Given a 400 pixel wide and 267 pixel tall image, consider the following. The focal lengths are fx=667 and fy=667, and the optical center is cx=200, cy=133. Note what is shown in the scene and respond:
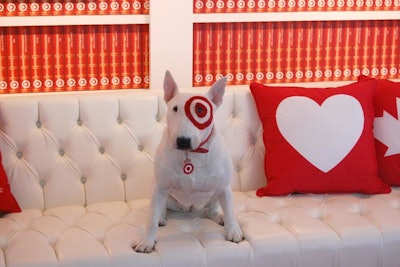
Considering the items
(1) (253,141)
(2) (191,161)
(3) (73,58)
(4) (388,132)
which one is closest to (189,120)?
A: (2) (191,161)

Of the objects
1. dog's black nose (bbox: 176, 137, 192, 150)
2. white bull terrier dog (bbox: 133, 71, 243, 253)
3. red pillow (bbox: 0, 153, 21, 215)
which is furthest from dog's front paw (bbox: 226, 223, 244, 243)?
red pillow (bbox: 0, 153, 21, 215)

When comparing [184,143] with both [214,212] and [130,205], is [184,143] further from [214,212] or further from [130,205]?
[130,205]

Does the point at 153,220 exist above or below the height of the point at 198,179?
below

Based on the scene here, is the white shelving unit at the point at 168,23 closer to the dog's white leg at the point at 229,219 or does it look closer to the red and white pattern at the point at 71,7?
the red and white pattern at the point at 71,7

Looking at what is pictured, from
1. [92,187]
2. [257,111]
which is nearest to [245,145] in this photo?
[257,111]

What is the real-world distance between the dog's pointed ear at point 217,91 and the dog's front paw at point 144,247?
0.50m

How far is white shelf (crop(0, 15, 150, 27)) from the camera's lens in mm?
3129

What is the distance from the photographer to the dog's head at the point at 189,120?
2.02 metres

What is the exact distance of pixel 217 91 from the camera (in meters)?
2.17

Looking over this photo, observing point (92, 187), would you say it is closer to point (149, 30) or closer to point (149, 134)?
point (149, 134)

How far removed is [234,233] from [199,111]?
0.42 meters

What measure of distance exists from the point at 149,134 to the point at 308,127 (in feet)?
2.03

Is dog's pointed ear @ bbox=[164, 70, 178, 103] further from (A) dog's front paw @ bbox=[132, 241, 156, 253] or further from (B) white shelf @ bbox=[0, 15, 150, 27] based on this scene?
(B) white shelf @ bbox=[0, 15, 150, 27]

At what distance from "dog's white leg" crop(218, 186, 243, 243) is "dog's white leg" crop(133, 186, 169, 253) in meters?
0.19
